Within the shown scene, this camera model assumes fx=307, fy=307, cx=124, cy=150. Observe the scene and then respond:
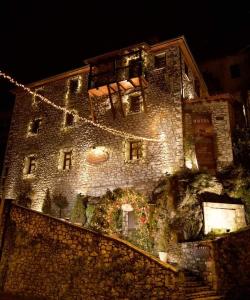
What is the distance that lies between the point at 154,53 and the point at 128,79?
315 centimetres

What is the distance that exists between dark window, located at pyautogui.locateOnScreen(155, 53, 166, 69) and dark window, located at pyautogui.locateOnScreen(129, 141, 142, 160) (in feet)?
17.2

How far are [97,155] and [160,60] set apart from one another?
7437 millimetres

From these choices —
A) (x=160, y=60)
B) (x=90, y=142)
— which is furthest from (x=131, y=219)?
(x=160, y=60)

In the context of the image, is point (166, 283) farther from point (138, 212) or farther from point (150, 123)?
point (150, 123)

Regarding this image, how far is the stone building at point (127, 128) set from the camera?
1819 cm

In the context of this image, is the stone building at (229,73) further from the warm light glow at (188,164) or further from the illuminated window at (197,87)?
the warm light glow at (188,164)

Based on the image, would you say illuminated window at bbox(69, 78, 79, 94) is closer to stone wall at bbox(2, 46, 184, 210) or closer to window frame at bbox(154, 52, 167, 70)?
stone wall at bbox(2, 46, 184, 210)

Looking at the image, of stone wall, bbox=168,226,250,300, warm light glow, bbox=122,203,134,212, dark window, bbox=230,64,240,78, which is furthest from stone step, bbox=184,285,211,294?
dark window, bbox=230,64,240,78

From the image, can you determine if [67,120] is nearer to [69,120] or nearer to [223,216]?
[69,120]

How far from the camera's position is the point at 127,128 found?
19.6 metres

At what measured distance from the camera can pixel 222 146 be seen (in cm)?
1822

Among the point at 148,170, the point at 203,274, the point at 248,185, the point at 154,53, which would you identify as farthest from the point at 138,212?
the point at 154,53

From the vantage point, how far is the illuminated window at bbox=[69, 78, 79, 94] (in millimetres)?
22741

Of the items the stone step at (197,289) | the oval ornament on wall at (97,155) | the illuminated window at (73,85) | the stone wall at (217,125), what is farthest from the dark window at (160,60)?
the stone step at (197,289)
